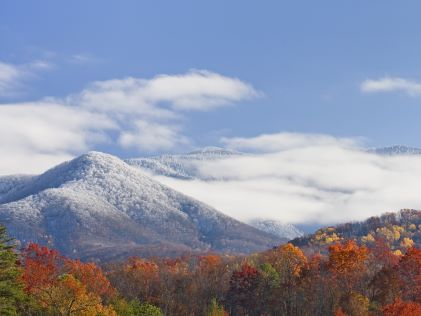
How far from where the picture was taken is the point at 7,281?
92.4 meters

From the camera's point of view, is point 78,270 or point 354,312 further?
point 78,270

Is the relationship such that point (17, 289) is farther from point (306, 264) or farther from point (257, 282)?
point (306, 264)

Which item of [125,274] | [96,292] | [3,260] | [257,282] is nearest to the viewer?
[3,260]

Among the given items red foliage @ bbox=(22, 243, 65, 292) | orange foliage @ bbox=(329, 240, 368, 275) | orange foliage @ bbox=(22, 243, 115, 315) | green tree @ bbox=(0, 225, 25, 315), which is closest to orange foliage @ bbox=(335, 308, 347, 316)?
orange foliage @ bbox=(329, 240, 368, 275)

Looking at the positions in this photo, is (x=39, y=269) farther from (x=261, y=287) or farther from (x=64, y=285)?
(x=261, y=287)

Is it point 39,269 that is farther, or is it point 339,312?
point 39,269

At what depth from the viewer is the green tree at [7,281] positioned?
8917 centimetres

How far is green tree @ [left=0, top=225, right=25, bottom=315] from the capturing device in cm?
8917

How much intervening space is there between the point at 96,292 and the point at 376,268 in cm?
6920

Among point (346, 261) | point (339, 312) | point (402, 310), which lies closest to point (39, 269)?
point (339, 312)

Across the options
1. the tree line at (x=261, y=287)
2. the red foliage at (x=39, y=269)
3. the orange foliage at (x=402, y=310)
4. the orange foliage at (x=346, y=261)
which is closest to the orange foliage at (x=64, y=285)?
the red foliage at (x=39, y=269)

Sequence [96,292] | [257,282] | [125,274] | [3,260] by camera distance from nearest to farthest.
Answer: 1. [3,260]
2. [96,292]
3. [257,282]
4. [125,274]

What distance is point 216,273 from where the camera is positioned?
182875mm

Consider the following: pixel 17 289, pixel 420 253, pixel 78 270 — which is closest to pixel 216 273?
pixel 78 270
